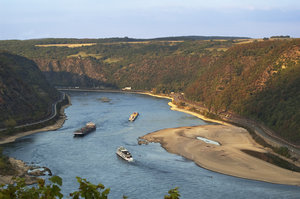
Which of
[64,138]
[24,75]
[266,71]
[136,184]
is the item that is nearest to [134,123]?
[64,138]

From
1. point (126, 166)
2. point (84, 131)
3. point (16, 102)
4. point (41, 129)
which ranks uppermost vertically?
point (16, 102)

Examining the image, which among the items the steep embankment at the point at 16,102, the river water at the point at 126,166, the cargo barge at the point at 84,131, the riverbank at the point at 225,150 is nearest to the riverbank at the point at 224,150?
the riverbank at the point at 225,150

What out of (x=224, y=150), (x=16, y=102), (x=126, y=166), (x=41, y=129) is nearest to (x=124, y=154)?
(x=126, y=166)

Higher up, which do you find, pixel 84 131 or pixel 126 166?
pixel 126 166

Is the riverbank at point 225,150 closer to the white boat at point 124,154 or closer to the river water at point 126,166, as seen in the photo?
the river water at point 126,166

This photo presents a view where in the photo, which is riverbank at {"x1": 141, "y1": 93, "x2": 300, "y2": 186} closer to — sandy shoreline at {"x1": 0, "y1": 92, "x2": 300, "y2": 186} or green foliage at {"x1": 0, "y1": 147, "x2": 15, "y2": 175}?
sandy shoreline at {"x1": 0, "y1": 92, "x2": 300, "y2": 186}

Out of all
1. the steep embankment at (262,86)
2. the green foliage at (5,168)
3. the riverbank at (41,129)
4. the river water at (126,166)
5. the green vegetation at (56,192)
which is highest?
the green vegetation at (56,192)

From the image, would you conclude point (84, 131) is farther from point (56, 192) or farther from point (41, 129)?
point (56, 192)
